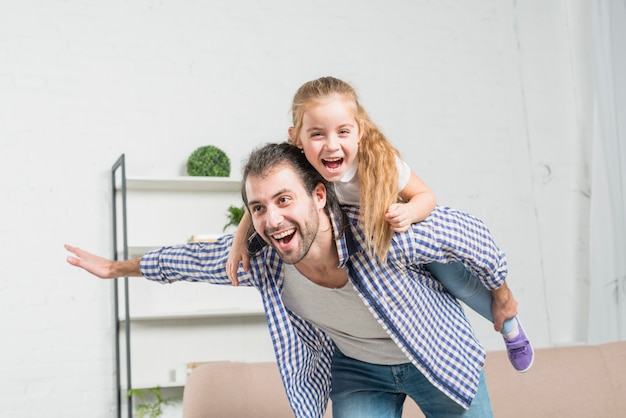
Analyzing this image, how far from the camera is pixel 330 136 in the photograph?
6.28 ft

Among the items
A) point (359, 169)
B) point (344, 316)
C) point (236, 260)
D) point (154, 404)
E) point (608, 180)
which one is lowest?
point (154, 404)

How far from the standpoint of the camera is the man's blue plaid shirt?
184 cm

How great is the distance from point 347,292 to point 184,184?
2084 millimetres

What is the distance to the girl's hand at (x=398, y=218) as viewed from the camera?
1.76m

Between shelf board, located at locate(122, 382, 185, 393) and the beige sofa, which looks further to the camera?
shelf board, located at locate(122, 382, 185, 393)

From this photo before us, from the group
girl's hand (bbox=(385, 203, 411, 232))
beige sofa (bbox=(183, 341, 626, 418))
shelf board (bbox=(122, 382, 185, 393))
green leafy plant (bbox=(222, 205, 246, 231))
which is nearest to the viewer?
girl's hand (bbox=(385, 203, 411, 232))

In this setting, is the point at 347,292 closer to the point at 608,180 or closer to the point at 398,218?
the point at 398,218

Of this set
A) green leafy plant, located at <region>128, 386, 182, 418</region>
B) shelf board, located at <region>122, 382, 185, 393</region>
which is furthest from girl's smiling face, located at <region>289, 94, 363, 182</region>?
green leafy plant, located at <region>128, 386, 182, 418</region>

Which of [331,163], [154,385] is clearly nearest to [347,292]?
[331,163]

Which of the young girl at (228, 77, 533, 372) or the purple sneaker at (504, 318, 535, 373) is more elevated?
the young girl at (228, 77, 533, 372)

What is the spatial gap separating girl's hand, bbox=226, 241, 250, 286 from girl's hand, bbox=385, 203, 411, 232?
0.39 m

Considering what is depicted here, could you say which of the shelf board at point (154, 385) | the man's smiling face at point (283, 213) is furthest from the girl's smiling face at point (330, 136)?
the shelf board at point (154, 385)

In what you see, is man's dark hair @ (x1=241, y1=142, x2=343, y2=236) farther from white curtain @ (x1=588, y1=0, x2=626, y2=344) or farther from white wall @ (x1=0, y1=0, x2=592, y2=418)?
white curtain @ (x1=588, y1=0, x2=626, y2=344)

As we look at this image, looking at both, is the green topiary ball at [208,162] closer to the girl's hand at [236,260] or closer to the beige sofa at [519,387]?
the beige sofa at [519,387]
